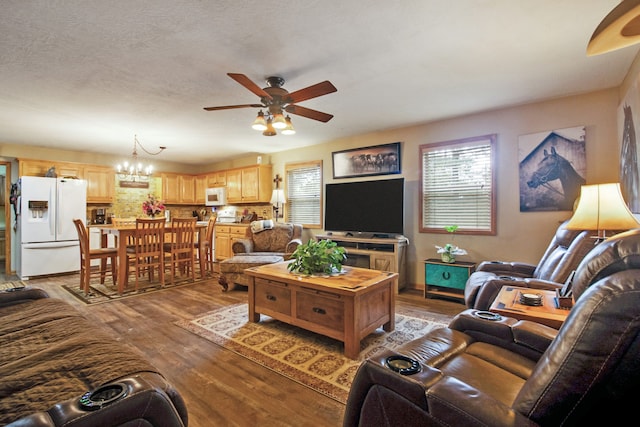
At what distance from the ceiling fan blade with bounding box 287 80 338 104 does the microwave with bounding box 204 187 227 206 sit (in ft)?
16.4

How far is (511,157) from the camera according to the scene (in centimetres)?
377

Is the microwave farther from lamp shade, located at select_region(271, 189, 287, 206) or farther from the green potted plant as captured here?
the green potted plant

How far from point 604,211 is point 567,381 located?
6.48 feet

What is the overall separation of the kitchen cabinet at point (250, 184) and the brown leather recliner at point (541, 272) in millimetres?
4551

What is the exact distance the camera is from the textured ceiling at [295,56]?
6.48 ft

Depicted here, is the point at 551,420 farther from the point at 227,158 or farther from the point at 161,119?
the point at 227,158

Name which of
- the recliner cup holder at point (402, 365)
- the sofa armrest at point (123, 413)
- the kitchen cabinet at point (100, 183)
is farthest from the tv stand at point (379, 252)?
the kitchen cabinet at point (100, 183)

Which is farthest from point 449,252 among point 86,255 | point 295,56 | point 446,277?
point 86,255

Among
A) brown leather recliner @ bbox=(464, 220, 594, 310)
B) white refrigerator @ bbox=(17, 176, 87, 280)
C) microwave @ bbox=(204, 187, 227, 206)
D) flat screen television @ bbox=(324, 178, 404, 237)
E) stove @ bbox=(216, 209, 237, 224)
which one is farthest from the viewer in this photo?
microwave @ bbox=(204, 187, 227, 206)

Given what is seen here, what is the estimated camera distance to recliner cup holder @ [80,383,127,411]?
0.78m


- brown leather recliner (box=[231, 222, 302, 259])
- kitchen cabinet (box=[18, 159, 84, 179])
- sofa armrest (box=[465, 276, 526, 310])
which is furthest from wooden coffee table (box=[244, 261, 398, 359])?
kitchen cabinet (box=[18, 159, 84, 179])

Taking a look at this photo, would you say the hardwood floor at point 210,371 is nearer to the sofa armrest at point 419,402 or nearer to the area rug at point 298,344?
the area rug at point 298,344

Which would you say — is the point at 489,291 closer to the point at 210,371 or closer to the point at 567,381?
the point at 567,381

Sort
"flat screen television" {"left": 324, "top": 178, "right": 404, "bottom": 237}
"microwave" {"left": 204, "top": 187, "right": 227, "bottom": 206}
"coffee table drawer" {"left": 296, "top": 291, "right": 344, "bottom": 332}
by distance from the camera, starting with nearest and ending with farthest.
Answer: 1. "coffee table drawer" {"left": 296, "top": 291, "right": 344, "bottom": 332}
2. "flat screen television" {"left": 324, "top": 178, "right": 404, "bottom": 237}
3. "microwave" {"left": 204, "top": 187, "right": 227, "bottom": 206}
